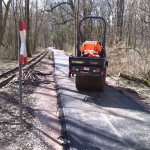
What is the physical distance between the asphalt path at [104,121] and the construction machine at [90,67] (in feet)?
1.41

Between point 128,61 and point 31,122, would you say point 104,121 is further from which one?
point 128,61

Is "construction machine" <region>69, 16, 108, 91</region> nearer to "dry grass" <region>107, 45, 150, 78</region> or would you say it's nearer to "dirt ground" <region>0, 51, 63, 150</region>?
"dirt ground" <region>0, 51, 63, 150</region>

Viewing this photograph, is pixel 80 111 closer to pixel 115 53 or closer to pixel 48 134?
pixel 48 134

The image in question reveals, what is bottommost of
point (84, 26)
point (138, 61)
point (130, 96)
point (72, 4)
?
point (130, 96)

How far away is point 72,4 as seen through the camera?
44.6m

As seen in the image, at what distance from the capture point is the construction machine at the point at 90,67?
1077 cm

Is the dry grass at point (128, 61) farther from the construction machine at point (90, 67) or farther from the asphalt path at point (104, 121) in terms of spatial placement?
the asphalt path at point (104, 121)

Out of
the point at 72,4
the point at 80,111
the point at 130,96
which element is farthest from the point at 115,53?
the point at 72,4

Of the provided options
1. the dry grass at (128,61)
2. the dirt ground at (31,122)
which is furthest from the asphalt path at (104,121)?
the dry grass at (128,61)

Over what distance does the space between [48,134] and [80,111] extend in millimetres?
2193

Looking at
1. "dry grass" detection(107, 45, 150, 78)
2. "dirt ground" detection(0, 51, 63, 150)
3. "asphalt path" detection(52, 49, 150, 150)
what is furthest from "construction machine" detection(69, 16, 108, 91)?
"dry grass" detection(107, 45, 150, 78)

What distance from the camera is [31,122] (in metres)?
7.25

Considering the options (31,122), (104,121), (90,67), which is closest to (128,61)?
(90,67)

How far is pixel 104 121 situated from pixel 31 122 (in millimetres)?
1769
